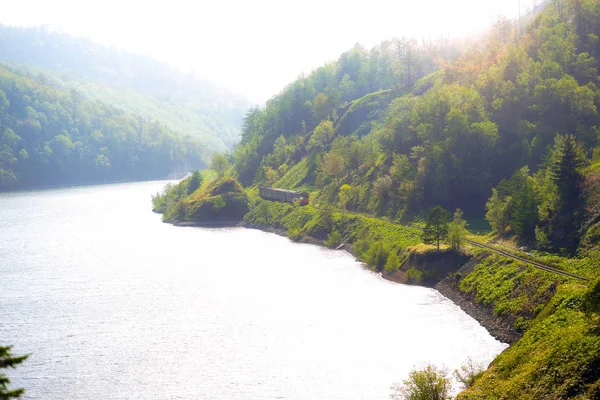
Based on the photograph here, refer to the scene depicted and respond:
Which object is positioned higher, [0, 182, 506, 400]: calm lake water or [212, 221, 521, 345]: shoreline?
[212, 221, 521, 345]: shoreline

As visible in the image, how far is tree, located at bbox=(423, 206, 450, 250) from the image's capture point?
105312 mm

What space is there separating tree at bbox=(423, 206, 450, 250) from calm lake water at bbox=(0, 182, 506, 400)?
9916mm

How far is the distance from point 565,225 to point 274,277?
52021mm

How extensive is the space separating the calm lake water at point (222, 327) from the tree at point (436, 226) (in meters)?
9.92

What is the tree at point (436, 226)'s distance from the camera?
10531 centimetres

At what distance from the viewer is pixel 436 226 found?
106 metres

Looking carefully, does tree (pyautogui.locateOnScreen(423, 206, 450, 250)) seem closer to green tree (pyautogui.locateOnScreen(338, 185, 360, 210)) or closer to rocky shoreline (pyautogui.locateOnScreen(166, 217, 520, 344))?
rocky shoreline (pyautogui.locateOnScreen(166, 217, 520, 344))

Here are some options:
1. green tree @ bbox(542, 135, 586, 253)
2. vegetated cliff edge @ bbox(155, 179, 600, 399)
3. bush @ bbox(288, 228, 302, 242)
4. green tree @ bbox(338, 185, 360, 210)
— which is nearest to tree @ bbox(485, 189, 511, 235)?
vegetated cliff edge @ bbox(155, 179, 600, 399)

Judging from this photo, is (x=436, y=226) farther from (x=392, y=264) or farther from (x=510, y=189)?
(x=510, y=189)

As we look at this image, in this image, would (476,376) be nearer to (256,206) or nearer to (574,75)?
(574,75)

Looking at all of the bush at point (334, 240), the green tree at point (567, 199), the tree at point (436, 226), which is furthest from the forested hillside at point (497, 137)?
the bush at point (334, 240)

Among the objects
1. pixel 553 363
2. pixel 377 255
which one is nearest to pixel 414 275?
pixel 377 255

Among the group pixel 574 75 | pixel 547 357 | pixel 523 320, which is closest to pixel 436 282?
pixel 523 320

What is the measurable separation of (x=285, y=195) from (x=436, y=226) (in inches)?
3434
